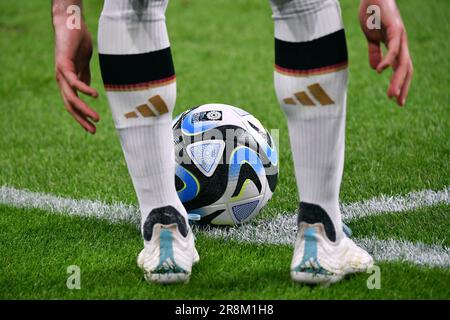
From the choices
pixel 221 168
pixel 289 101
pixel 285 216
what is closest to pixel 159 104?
pixel 289 101

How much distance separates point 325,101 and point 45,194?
1737 mm

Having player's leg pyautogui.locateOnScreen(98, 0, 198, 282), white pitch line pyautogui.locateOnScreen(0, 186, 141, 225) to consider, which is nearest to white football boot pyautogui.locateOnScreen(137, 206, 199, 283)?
player's leg pyautogui.locateOnScreen(98, 0, 198, 282)

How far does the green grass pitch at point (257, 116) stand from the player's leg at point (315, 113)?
125 mm

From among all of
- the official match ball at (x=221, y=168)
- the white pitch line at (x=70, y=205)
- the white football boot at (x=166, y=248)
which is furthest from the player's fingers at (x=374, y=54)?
the white pitch line at (x=70, y=205)

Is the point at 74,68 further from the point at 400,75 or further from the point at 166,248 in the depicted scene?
the point at 400,75

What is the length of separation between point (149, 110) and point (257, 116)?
2574 millimetres

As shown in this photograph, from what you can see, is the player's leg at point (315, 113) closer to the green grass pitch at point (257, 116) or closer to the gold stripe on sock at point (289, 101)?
the gold stripe on sock at point (289, 101)

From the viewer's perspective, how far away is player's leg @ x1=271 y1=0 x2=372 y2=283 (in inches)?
88.1

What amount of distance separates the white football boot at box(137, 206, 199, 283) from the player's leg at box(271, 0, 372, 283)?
330mm

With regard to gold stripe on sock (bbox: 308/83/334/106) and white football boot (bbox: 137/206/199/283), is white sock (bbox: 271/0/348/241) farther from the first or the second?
white football boot (bbox: 137/206/199/283)

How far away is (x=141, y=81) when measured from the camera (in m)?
2.32

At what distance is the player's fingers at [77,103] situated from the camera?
2.23 meters

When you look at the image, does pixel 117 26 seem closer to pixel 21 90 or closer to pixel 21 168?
pixel 21 168
